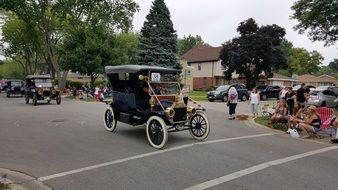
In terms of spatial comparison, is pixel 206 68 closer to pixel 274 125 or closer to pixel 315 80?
pixel 315 80

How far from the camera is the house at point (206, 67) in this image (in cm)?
6325

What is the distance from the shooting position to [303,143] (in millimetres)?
11859

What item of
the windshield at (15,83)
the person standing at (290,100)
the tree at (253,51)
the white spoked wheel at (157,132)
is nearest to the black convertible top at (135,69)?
the white spoked wheel at (157,132)

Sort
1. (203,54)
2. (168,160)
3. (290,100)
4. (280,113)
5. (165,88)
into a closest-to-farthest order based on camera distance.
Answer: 1. (168,160)
2. (165,88)
3. (280,113)
4. (290,100)
5. (203,54)

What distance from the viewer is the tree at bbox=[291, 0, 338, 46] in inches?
1065

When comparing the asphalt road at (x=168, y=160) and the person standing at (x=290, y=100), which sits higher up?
the person standing at (x=290, y=100)

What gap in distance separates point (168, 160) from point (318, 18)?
23.4 metres

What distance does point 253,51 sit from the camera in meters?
46.4

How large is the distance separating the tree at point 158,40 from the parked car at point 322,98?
1861 cm

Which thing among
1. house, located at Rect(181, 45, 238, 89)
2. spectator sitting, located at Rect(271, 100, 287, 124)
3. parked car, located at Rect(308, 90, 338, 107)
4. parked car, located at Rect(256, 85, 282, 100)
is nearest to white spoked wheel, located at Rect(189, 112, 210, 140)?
spectator sitting, located at Rect(271, 100, 287, 124)

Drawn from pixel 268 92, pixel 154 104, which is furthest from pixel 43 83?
pixel 268 92

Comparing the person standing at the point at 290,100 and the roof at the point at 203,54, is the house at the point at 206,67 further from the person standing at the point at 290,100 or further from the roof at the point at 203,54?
the person standing at the point at 290,100

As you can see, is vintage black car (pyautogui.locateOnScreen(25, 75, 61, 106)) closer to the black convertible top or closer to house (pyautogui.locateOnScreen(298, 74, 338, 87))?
the black convertible top

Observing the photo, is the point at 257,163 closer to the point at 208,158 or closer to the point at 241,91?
the point at 208,158
